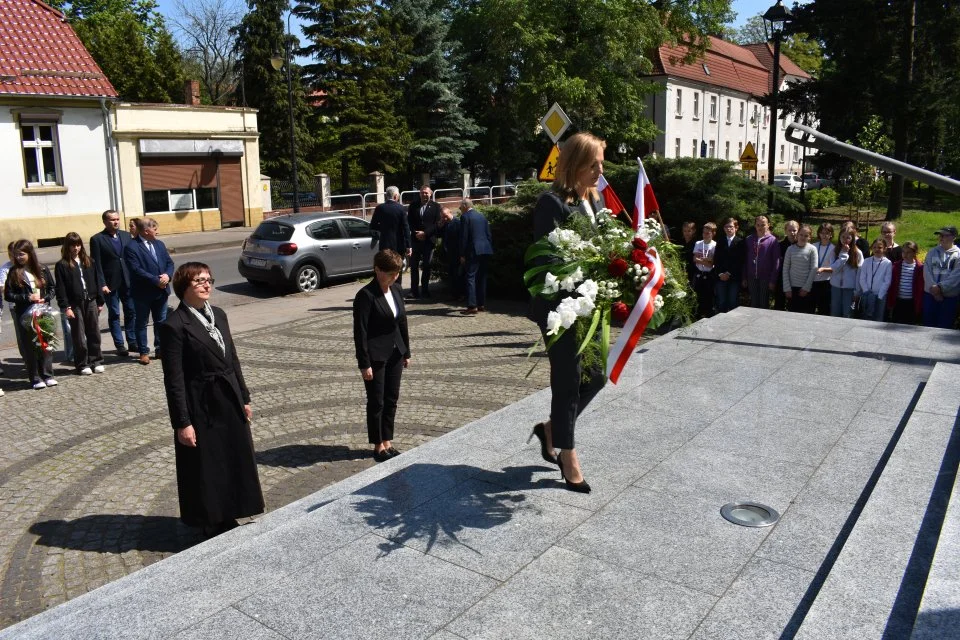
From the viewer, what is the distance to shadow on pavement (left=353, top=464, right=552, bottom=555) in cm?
436

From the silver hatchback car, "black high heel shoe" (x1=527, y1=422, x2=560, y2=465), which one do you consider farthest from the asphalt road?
"black high heel shoe" (x1=527, y1=422, x2=560, y2=465)

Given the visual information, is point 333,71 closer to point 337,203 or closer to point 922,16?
point 337,203

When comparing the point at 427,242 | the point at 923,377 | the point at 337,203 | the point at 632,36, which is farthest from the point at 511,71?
the point at 923,377

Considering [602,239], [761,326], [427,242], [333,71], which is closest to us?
[602,239]

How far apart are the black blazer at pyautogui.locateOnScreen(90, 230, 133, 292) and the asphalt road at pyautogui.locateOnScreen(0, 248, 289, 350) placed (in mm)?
1424

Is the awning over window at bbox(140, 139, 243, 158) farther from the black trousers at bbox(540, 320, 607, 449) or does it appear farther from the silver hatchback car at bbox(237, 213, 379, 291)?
the black trousers at bbox(540, 320, 607, 449)

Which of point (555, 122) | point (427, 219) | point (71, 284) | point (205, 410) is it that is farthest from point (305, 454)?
point (427, 219)

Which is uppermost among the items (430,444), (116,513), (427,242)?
(427,242)

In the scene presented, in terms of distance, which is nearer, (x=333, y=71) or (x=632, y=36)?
(x=632, y=36)

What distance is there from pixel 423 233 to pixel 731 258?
5.66 metres

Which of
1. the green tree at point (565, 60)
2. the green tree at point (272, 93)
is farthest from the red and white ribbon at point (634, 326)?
the green tree at point (272, 93)

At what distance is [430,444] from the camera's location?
6004 mm

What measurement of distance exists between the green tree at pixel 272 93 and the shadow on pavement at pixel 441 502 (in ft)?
131

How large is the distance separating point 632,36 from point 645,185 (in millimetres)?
37669
